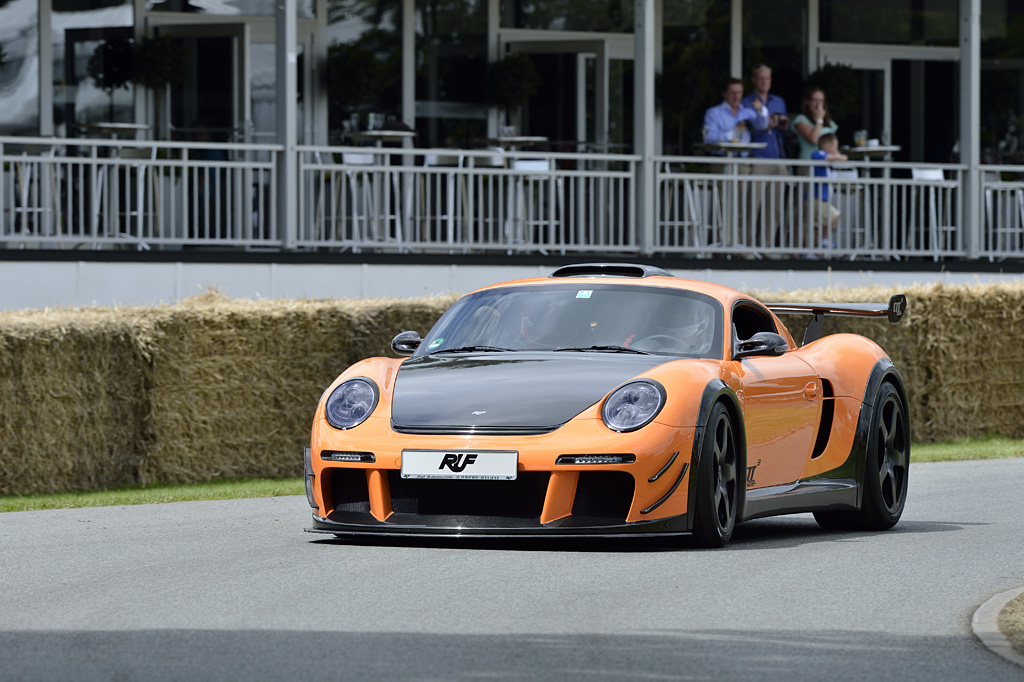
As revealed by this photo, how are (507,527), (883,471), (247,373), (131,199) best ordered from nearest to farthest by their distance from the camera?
1. (507,527)
2. (883,471)
3. (247,373)
4. (131,199)

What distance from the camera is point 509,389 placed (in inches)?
334

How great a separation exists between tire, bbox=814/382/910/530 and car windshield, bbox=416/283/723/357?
1324 mm

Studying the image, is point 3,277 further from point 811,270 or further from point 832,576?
point 832,576

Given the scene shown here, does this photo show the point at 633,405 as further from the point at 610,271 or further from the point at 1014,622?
the point at 1014,622

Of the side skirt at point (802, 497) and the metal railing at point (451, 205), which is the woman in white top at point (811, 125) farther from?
the side skirt at point (802, 497)

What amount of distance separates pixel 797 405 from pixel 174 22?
44.7 feet

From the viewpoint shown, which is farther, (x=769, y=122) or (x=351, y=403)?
(x=769, y=122)

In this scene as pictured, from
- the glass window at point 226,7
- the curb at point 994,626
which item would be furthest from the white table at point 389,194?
the curb at point 994,626

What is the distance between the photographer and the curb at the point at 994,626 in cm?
621

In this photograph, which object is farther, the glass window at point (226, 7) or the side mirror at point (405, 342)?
the glass window at point (226, 7)

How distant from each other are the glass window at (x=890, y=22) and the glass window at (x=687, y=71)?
1.68 metres

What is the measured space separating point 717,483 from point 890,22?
17.7 meters

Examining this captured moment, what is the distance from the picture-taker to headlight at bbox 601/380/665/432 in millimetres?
8227

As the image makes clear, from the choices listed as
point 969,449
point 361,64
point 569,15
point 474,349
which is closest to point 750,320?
point 474,349
